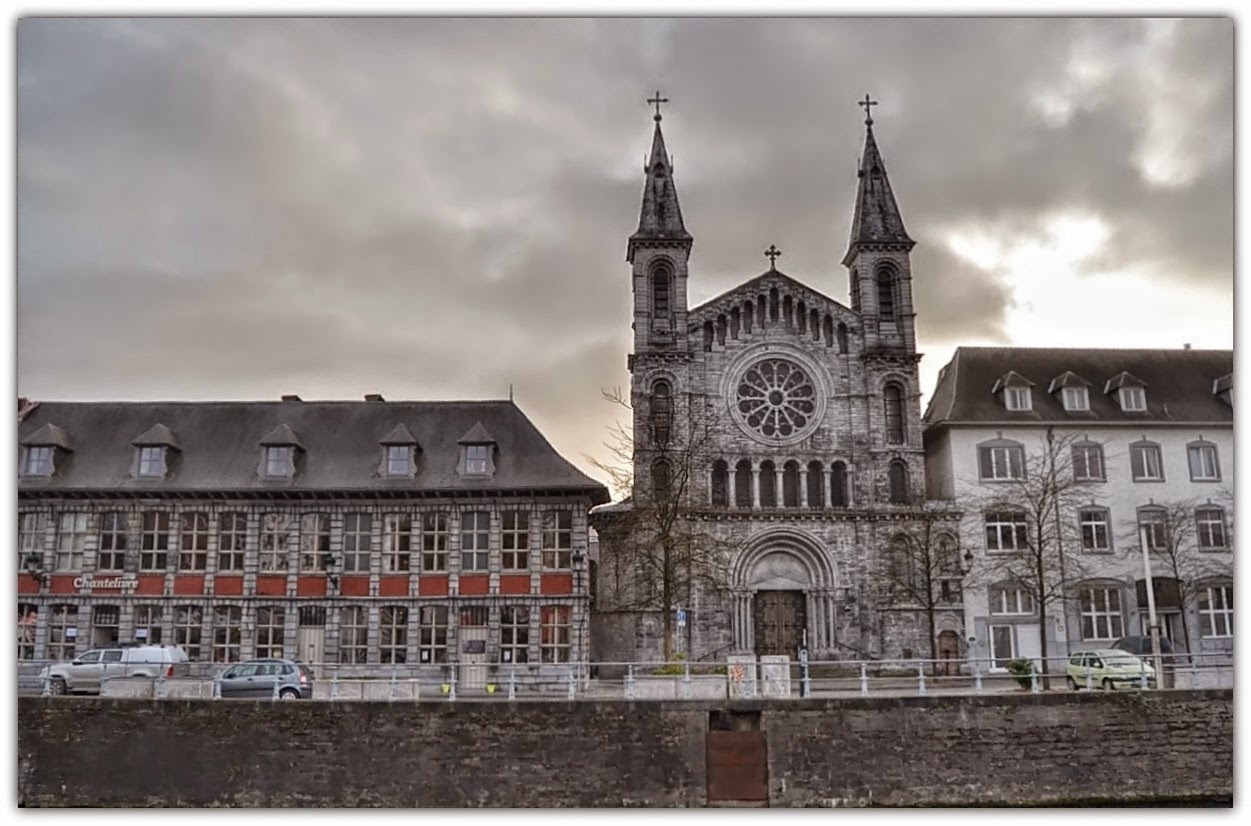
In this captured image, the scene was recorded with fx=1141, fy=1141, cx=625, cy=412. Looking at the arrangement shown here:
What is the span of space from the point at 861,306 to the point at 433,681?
2195cm

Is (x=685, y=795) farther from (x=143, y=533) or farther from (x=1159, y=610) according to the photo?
(x=1159, y=610)

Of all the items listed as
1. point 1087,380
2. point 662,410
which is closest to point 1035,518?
point 1087,380

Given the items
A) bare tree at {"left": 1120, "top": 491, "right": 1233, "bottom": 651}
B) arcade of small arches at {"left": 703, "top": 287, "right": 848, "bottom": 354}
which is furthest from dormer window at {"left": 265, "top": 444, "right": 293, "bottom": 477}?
bare tree at {"left": 1120, "top": 491, "right": 1233, "bottom": 651}

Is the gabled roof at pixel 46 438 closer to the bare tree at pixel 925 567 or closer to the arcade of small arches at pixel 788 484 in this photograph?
the arcade of small arches at pixel 788 484

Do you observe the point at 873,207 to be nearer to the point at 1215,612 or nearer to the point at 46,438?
the point at 1215,612

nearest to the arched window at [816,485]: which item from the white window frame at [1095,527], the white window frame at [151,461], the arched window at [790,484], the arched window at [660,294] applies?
the arched window at [790,484]

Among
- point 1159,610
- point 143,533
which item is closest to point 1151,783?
point 1159,610

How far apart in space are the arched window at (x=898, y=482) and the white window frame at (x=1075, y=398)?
7.33 metres

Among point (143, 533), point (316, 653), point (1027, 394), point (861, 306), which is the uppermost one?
point (861, 306)

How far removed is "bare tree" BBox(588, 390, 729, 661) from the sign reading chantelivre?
15.8 meters

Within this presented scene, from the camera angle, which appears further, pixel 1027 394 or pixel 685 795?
pixel 1027 394

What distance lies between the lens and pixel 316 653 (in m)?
37.0

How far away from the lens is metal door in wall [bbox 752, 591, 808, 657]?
41.2 m

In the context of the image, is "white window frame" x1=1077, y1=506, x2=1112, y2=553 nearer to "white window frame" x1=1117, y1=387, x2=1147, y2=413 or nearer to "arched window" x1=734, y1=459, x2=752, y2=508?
"white window frame" x1=1117, y1=387, x2=1147, y2=413
